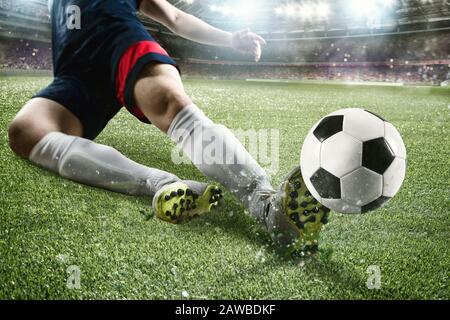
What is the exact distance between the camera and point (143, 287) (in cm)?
114

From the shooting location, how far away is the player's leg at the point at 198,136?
1480 mm

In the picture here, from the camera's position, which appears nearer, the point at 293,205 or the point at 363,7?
the point at 293,205

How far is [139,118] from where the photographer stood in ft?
5.83

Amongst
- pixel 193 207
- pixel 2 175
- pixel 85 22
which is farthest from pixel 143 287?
pixel 85 22

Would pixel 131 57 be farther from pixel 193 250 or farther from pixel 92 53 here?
pixel 193 250

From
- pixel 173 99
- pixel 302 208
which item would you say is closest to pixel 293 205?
pixel 302 208

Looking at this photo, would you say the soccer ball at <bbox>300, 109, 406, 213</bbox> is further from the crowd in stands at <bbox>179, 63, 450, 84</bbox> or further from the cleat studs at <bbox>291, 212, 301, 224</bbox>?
the crowd in stands at <bbox>179, 63, 450, 84</bbox>

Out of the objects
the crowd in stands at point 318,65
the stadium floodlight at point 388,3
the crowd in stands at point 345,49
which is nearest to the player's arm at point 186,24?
the crowd in stands at point 318,65

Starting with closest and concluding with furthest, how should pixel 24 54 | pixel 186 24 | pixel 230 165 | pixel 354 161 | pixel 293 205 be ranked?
pixel 293 205
pixel 354 161
pixel 230 165
pixel 186 24
pixel 24 54

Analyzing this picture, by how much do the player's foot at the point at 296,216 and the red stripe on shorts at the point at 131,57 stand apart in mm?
808

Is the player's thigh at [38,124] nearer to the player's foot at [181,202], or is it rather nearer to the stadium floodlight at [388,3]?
the player's foot at [181,202]

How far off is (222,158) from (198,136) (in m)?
0.14

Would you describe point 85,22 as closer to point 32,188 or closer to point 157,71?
point 157,71
